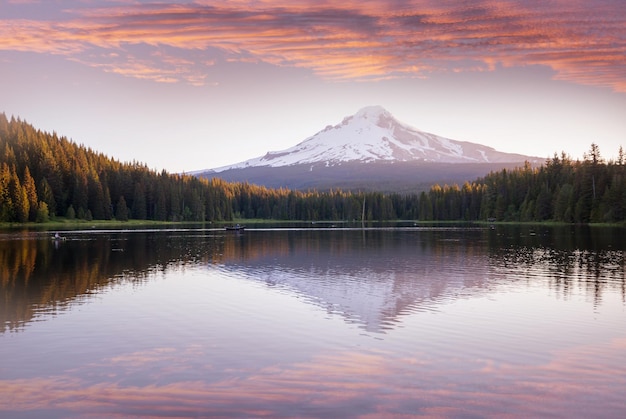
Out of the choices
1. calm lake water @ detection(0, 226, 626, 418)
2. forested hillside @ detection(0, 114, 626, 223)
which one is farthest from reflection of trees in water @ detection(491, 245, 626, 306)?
forested hillside @ detection(0, 114, 626, 223)

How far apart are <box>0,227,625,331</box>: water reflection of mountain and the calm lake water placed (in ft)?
0.93

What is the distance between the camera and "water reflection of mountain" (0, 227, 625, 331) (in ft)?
105

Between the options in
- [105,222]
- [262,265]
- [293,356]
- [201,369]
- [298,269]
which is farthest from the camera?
[105,222]

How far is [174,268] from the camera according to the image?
50.1 metres

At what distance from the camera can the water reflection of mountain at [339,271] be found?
32031mm

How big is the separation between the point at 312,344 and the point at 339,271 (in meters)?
25.6

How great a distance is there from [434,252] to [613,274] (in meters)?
24.9

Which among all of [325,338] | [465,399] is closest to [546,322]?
[325,338]

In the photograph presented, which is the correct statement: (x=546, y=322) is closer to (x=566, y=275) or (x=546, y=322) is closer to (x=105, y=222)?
(x=566, y=275)

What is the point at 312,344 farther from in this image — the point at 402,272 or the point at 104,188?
the point at 104,188

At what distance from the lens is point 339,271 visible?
4791cm

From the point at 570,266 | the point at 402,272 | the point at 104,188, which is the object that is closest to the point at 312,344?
the point at 402,272

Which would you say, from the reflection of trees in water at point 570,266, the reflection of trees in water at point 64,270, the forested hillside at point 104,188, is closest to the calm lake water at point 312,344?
the reflection of trees in water at point 64,270

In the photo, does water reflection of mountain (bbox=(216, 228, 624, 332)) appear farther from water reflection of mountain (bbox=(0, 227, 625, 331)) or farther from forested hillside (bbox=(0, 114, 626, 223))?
forested hillside (bbox=(0, 114, 626, 223))
